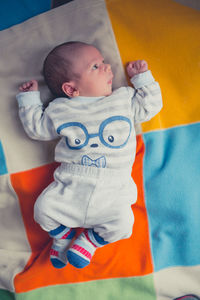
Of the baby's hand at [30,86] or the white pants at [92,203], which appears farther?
the baby's hand at [30,86]

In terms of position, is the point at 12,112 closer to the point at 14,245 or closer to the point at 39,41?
the point at 39,41

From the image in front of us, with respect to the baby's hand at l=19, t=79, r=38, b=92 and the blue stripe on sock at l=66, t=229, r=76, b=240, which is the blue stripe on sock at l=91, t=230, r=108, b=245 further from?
the baby's hand at l=19, t=79, r=38, b=92

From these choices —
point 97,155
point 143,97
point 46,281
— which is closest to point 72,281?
point 46,281

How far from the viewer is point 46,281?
120 centimetres

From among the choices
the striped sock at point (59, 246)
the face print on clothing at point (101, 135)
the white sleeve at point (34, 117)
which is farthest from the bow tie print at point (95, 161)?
the striped sock at point (59, 246)

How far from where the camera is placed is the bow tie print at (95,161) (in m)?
1.11

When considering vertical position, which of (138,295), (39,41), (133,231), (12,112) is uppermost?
(39,41)

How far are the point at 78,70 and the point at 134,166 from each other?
418 mm

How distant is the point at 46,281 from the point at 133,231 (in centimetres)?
38

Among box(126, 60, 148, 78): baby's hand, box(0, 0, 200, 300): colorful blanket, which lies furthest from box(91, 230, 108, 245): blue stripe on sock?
box(126, 60, 148, 78): baby's hand

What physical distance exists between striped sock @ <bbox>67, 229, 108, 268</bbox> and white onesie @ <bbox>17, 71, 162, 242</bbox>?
1.2 inches

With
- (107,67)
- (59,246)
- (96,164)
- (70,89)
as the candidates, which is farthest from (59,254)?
(107,67)

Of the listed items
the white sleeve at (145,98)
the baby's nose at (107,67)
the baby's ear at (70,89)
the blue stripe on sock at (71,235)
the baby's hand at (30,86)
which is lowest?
A: the blue stripe on sock at (71,235)

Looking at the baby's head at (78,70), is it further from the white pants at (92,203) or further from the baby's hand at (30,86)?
the white pants at (92,203)
